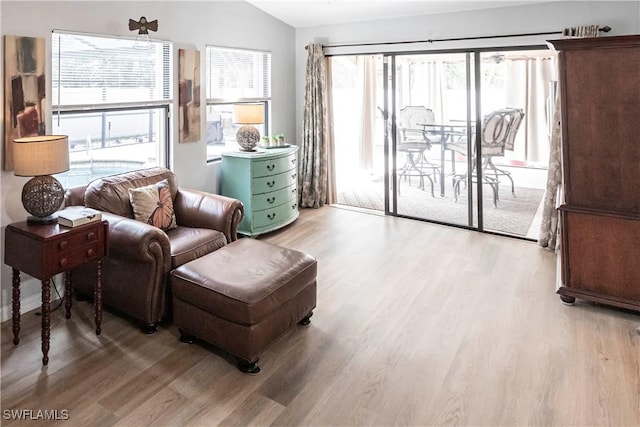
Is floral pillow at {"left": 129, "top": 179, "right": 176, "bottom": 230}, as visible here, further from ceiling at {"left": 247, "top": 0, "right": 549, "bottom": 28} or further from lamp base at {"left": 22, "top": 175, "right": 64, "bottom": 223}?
ceiling at {"left": 247, "top": 0, "right": 549, "bottom": 28}

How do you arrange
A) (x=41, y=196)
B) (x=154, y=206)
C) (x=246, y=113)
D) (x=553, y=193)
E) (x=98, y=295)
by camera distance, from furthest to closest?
(x=246, y=113) < (x=553, y=193) < (x=154, y=206) < (x=98, y=295) < (x=41, y=196)

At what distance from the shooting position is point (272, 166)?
15.4ft

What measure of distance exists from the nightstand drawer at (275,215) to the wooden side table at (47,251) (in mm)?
2020

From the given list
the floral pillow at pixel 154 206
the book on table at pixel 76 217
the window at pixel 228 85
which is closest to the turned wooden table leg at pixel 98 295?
the book on table at pixel 76 217

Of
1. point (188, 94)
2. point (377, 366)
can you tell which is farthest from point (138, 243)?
point (188, 94)

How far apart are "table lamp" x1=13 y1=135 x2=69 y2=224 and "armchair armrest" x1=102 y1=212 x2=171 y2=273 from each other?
35cm

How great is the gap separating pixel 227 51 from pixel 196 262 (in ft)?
9.40

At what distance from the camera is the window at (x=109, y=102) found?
3.30 m

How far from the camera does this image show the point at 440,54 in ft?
15.9

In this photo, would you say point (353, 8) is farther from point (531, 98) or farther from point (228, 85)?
point (531, 98)

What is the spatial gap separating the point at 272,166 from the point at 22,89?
89.6 inches

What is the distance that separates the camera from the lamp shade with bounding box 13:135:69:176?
2529 millimetres

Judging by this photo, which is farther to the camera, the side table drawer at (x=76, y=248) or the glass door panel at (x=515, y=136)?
the glass door panel at (x=515, y=136)

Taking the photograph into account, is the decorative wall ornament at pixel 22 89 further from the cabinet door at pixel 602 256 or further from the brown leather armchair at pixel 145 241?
the cabinet door at pixel 602 256
